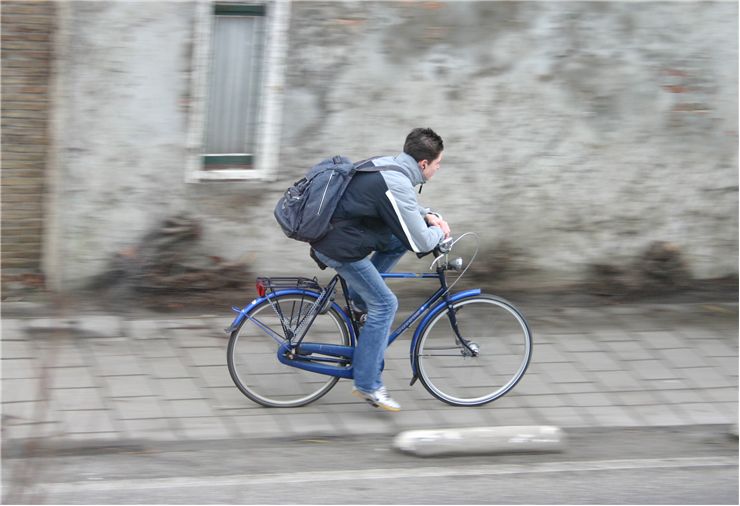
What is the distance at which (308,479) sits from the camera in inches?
219

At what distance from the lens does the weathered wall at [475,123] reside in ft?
24.7

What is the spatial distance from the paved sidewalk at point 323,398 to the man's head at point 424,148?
1610 mm

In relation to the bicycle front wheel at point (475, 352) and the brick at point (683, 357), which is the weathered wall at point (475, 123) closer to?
the brick at point (683, 357)

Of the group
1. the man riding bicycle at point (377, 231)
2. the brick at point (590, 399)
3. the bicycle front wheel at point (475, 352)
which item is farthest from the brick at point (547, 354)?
the man riding bicycle at point (377, 231)

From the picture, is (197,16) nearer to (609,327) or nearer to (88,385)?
(88,385)

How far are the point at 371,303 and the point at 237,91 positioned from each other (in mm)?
2516

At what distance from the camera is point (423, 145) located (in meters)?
6.08

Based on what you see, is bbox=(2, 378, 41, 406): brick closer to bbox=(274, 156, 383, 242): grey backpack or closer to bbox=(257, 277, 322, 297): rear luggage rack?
bbox=(257, 277, 322, 297): rear luggage rack

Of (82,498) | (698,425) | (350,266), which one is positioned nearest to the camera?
(82,498)

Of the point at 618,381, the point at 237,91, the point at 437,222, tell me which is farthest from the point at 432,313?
the point at 237,91

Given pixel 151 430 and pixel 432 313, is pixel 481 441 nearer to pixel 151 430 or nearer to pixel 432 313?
pixel 432 313

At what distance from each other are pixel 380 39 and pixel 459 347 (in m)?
2.54

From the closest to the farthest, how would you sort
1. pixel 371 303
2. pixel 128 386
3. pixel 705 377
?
pixel 371 303 → pixel 128 386 → pixel 705 377

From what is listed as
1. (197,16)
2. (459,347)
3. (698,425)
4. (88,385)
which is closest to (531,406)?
(459,347)
